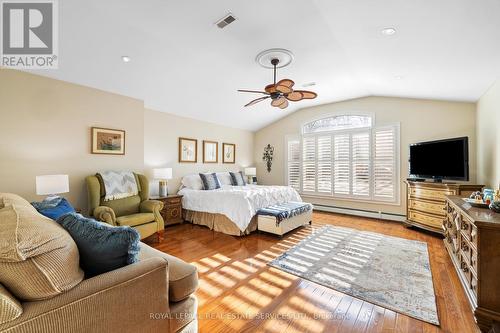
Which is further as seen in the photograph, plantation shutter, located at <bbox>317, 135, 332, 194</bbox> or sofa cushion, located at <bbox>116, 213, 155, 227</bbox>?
plantation shutter, located at <bbox>317, 135, 332, 194</bbox>

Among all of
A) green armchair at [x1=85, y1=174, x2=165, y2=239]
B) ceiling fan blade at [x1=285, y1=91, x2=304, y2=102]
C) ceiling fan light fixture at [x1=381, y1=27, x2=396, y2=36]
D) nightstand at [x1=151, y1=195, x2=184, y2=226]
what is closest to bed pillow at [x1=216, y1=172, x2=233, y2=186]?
nightstand at [x1=151, y1=195, x2=184, y2=226]

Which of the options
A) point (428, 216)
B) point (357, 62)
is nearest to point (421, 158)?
point (428, 216)

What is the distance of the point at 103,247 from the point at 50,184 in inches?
92.7

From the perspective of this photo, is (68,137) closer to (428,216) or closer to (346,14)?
(346,14)

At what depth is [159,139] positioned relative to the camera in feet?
16.1

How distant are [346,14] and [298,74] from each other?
1.69 metres

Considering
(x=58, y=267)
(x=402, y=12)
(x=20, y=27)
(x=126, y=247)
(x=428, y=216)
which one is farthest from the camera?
(x=428, y=216)

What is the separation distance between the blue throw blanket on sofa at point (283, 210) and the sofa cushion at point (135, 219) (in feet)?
6.04

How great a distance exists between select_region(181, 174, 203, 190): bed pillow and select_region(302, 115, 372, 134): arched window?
3.34m

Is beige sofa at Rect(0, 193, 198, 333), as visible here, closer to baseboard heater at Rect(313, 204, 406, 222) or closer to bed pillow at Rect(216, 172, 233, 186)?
bed pillow at Rect(216, 172, 233, 186)

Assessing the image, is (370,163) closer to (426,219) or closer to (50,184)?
(426,219)

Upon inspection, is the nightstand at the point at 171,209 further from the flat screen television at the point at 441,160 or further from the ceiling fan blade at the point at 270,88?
the flat screen television at the point at 441,160

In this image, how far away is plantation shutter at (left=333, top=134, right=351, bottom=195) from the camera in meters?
5.62

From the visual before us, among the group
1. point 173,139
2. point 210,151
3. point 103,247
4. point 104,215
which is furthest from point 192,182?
point 103,247
